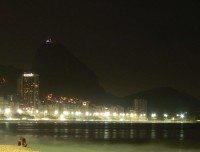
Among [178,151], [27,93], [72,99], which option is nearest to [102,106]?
[72,99]

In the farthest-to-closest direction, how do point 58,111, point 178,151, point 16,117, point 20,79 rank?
point 20,79
point 58,111
point 16,117
point 178,151

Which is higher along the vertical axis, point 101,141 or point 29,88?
point 29,88

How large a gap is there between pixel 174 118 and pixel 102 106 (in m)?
31.0

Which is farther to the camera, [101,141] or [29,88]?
[29,88]

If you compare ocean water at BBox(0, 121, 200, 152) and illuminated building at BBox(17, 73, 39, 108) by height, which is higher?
illuminated building at BBox(17, 73, 39, 108)

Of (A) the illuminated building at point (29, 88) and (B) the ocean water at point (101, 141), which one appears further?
(A) the illuminated building at point (29, 88)

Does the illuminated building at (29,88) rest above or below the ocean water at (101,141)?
above

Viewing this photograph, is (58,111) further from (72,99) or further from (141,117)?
(141,117)

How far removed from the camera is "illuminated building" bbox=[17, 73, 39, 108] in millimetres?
178800

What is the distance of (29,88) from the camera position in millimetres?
183500

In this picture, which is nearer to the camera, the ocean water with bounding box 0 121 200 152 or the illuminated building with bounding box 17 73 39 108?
the ocean water with bounding box 0 121 200 152

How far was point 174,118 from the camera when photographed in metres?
198

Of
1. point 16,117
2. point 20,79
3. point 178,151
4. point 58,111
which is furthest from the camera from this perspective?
point 20,79

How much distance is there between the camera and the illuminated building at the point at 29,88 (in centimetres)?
17880
